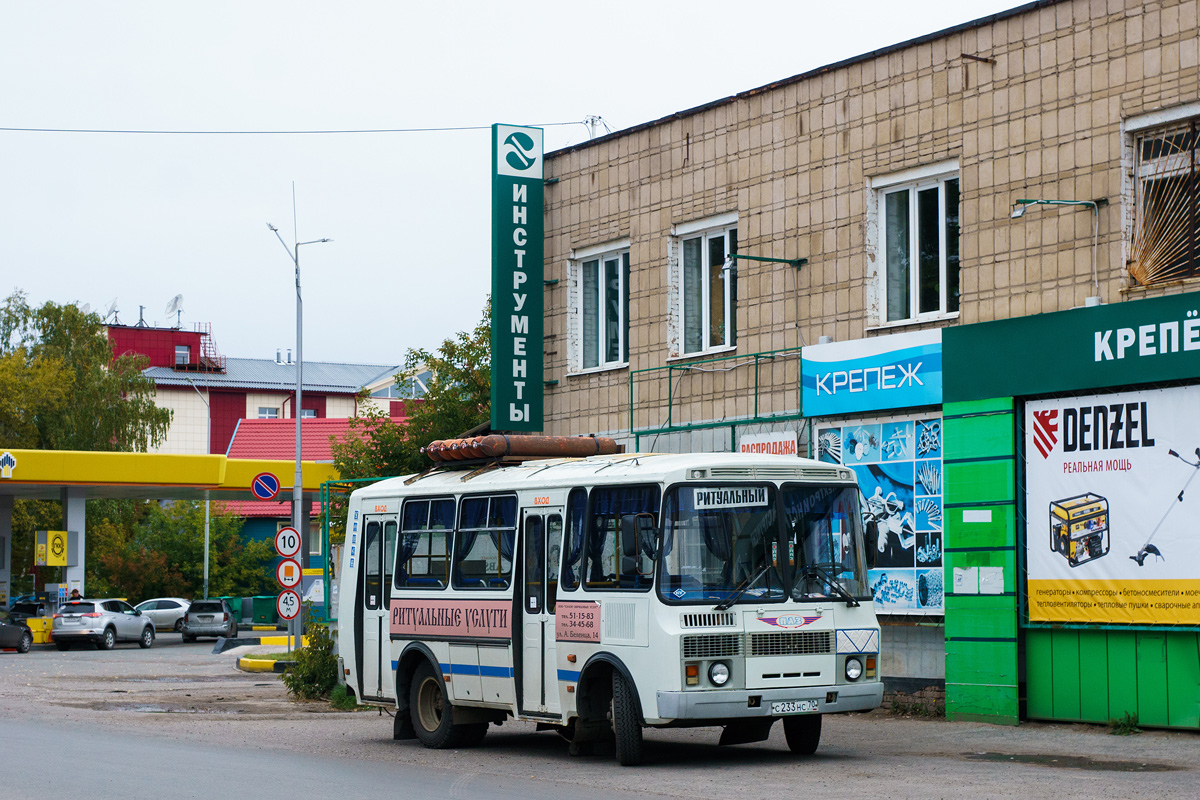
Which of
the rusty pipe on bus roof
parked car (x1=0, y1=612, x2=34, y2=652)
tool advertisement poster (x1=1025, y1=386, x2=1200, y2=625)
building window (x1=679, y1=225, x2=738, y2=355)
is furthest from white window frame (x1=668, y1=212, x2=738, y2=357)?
parked car (x1=0, y1=612, x2=34, y2=652)

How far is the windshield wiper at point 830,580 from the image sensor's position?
1295 cm

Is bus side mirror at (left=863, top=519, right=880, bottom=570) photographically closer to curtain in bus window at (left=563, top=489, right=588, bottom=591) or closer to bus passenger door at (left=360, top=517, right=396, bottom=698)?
curtain in bus window at (left=563, top=489, right=588, bottom=591)

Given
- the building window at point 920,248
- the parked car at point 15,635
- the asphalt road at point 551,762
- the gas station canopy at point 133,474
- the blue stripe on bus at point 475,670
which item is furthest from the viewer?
the gas station canopy at point 133,474

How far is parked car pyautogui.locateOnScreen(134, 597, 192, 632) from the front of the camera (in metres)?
53.8

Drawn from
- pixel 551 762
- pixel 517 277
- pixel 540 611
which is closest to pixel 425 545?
pixel 540 611

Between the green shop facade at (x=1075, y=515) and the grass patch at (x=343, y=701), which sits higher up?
the green shop facade at (x=1075, y=515)

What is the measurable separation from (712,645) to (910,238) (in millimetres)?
7010

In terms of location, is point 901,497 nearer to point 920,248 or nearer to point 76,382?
point 920,248

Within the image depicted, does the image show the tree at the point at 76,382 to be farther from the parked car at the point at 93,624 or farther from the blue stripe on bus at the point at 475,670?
the blue stripe on bus at the point at 475,670

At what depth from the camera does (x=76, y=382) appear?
6425cm

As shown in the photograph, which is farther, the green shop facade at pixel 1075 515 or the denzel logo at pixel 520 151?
the denzel logo at pixel 520 151

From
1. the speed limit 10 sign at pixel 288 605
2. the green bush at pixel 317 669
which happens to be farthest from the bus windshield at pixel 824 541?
the speed limit 10 sign at pixel 288 605

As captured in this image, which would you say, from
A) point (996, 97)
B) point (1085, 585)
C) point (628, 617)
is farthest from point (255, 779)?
point (996, 97)

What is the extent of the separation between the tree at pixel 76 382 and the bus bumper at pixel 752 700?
5334 centimetres
